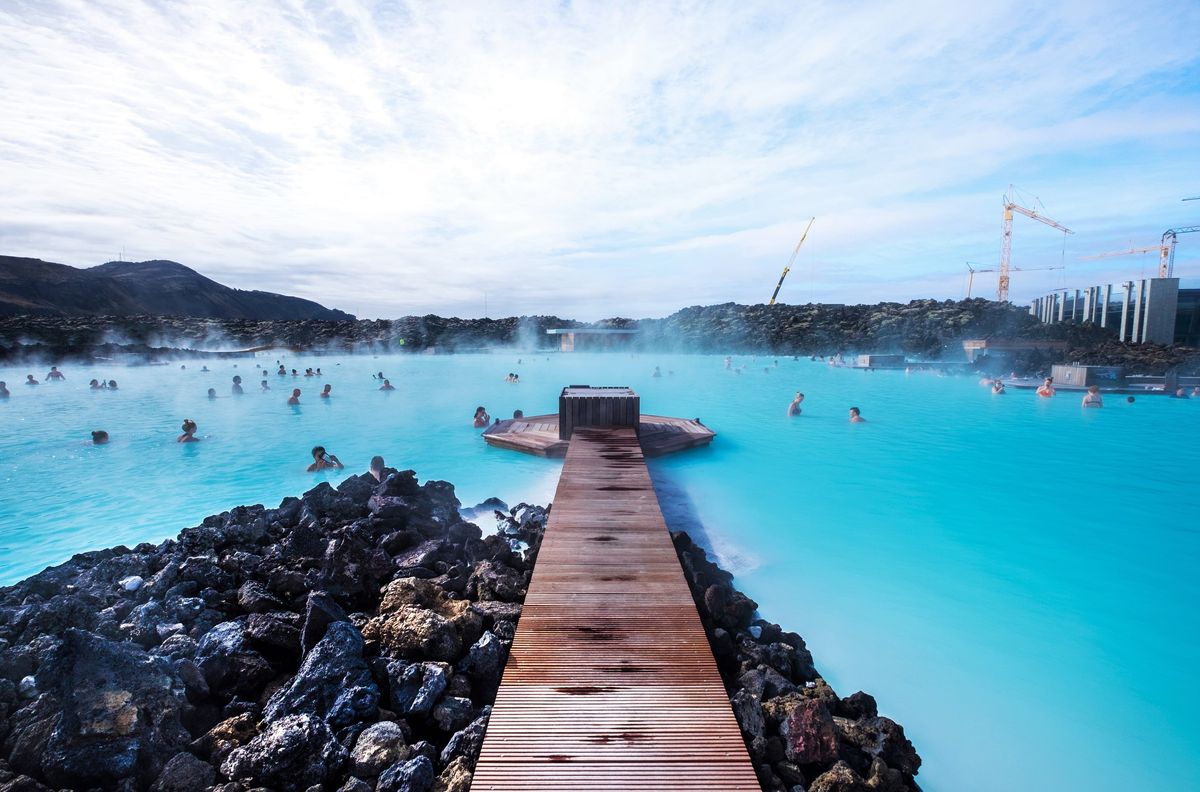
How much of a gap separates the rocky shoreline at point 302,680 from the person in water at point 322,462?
21.1 ft

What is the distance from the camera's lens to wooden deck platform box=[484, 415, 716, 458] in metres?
9.72

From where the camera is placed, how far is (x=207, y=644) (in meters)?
3.38

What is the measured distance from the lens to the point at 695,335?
6072 cm

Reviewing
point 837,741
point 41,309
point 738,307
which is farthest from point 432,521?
point 41,309

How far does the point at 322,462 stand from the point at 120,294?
8756 cm

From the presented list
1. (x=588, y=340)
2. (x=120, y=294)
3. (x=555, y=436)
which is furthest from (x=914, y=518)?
(x=120, y=294)

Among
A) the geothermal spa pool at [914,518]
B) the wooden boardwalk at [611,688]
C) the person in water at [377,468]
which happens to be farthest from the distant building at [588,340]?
the wooden boardwalk at [611,688]

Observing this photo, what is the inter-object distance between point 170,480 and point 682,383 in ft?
72.4

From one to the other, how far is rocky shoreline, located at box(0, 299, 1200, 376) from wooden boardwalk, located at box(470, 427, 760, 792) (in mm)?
31165

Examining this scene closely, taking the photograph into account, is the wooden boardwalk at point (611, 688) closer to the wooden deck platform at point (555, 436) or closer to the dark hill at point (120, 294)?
the wooden deck platform at point (555, 436)

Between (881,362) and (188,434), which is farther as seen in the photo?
(881,362)

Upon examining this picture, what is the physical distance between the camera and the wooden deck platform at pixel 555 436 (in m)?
9.72

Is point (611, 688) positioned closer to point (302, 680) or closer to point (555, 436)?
point (302, 680)

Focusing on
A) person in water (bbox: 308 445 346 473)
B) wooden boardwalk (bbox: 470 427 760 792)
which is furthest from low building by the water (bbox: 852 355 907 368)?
wooden boardwalk (bbox: 470 427 760 792)
